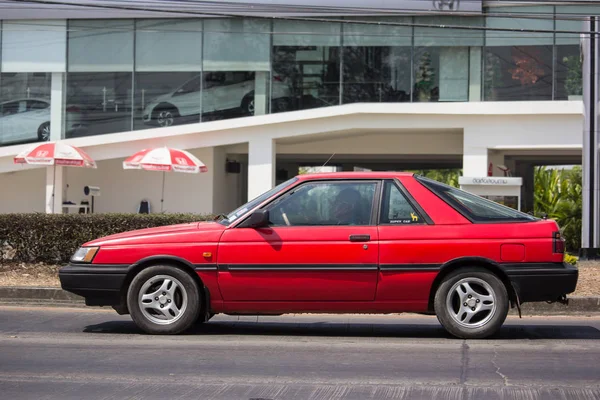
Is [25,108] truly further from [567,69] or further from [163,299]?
[163,299]

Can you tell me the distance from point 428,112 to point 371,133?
2424 mm

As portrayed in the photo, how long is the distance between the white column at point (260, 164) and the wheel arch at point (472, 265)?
52.4ft

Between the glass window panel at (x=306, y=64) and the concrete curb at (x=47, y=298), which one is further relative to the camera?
the glass window panel at (x=306, y=64)

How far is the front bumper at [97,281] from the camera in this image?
8.41m

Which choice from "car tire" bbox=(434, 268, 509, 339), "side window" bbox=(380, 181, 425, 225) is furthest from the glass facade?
"car tire" bbox=(434, 268, 509, 339)

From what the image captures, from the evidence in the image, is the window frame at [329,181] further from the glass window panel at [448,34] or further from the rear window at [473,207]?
the glass window panel at [448,34]

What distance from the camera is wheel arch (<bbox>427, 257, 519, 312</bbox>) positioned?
8.19 meters

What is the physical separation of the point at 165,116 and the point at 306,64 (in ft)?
13.9

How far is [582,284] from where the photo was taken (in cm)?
1273

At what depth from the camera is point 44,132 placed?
79.9 ft

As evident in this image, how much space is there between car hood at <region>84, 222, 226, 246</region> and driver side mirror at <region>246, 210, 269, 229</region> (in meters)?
0.32

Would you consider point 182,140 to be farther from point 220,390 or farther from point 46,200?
point 220,390

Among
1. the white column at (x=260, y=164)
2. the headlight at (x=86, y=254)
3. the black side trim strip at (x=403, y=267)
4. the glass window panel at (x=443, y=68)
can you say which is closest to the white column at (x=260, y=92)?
the white column at (x=260, y=164)

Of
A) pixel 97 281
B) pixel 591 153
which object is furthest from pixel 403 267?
pixel 591 153
